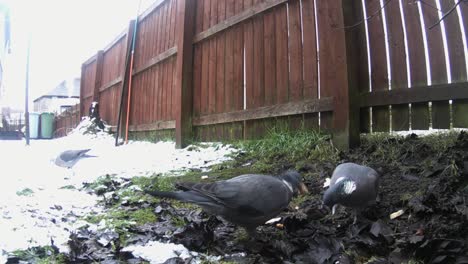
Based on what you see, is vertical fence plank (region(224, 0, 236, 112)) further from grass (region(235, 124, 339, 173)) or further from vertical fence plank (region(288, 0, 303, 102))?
vertical fence plank (region(288, 0, 303, 102))

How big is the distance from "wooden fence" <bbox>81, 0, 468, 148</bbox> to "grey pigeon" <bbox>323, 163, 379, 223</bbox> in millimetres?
1072

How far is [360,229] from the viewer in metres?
2.54

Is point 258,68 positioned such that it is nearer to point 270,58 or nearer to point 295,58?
point 270,58

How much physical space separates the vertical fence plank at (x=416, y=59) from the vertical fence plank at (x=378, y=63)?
0.26 meters

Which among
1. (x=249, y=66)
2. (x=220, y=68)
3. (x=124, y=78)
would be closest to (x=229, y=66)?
(x=220, y=68)

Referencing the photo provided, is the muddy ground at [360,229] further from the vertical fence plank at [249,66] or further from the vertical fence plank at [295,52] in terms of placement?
the vertical fence plank at [249,66]

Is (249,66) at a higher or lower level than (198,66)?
lower

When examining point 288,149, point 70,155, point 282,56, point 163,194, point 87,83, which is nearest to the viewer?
point 163,194

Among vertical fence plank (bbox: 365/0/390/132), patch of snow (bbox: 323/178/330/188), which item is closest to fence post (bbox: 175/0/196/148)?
vertical fence plank (bbox: 365/0/390/132)

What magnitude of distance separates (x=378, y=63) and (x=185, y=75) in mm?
3593

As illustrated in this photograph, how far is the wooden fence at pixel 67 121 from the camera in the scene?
57.9ft

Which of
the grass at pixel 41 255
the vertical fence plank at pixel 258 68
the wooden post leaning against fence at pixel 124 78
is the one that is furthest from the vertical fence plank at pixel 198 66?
the grass at pixel 41 255

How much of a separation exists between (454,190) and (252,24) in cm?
371

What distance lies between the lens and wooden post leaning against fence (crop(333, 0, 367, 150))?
4168 mm
